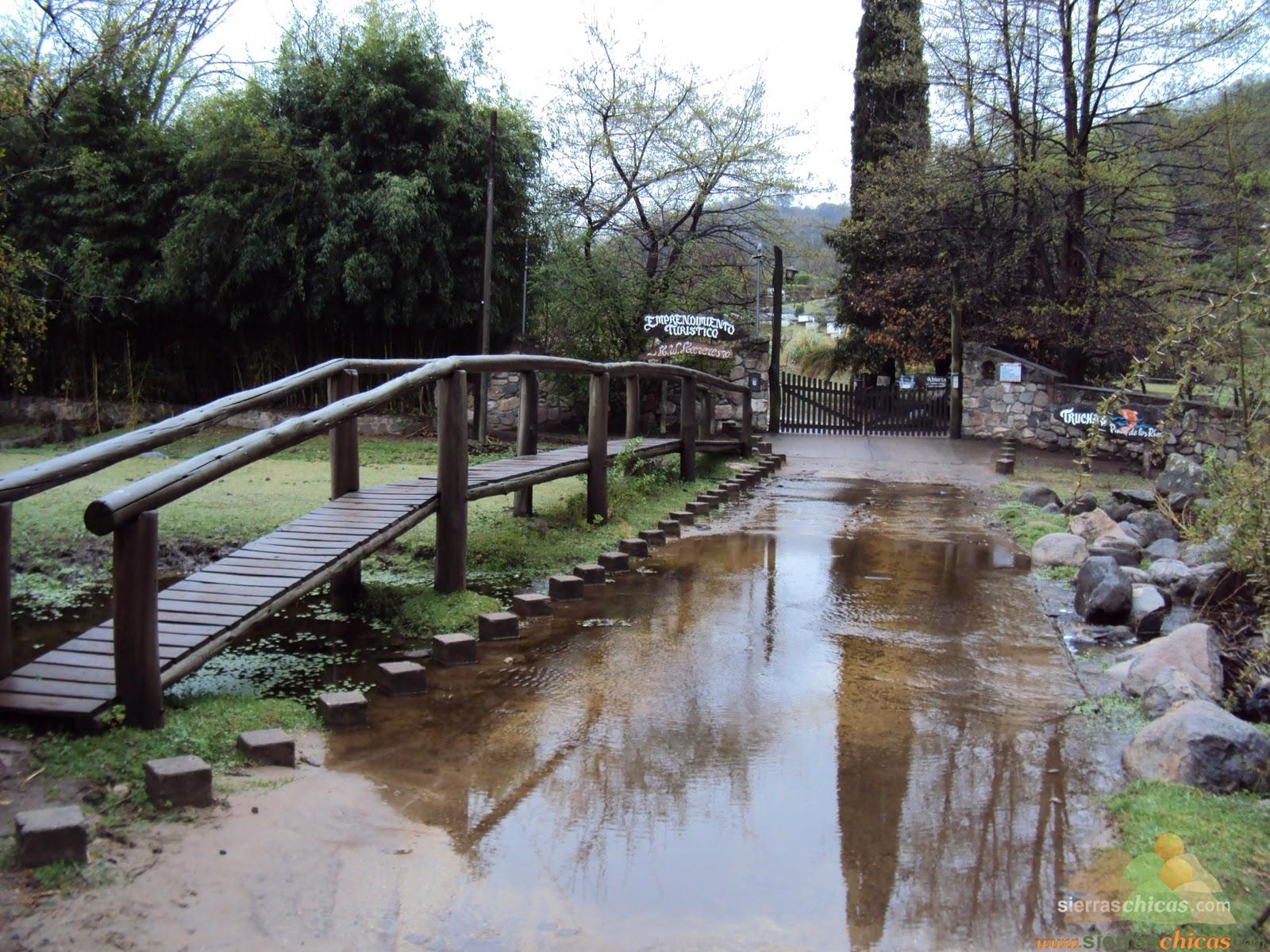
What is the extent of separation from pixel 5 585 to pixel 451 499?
2.32m

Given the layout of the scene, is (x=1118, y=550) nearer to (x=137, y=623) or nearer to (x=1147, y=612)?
(x=1147, y=612)

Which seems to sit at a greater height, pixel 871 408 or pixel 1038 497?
pixel 871 408

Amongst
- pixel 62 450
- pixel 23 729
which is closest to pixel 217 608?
pixel 23 729

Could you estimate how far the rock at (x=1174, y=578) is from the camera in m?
6.53

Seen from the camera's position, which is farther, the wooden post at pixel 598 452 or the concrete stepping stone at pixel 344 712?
the wooden post at pixel 598 452

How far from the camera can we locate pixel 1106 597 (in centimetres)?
576

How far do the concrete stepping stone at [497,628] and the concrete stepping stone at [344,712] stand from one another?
120 cm

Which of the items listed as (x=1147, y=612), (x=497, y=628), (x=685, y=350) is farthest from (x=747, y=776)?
(x=685, y=350)

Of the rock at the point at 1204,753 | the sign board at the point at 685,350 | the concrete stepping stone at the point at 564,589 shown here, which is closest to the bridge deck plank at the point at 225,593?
the concrete stepping stone at the point at 564,589

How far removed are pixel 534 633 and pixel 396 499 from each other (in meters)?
1.11

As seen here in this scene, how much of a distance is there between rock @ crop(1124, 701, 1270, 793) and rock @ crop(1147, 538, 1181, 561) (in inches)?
171

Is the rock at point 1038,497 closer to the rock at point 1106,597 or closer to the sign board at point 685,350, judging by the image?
the rock at point 1106,597

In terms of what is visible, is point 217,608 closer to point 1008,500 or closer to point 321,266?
point 1008,500

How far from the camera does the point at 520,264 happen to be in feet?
56.3
